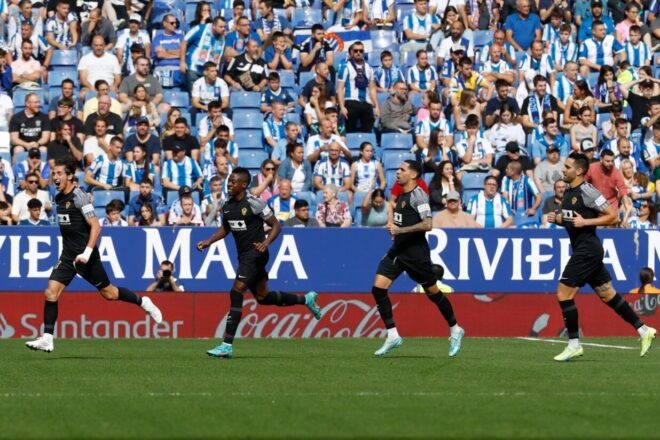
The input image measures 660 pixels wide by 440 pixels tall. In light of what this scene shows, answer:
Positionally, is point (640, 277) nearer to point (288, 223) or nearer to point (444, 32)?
point (288, 223)

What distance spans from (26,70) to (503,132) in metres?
8.93

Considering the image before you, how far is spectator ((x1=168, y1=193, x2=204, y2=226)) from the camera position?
22.6 metres

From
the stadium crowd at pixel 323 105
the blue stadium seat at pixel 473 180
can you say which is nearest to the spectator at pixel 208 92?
the stadium crowd at pixel 323 105

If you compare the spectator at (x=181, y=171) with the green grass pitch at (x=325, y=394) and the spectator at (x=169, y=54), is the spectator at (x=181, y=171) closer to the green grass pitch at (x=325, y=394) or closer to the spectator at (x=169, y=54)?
the spectator at (x=169, y=54)

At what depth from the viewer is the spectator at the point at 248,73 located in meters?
26.2

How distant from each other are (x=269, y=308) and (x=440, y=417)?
11.3m

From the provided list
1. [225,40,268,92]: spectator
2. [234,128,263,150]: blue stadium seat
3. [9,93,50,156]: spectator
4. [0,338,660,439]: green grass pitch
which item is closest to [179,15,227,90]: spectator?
[225,40,268,92]: spectator

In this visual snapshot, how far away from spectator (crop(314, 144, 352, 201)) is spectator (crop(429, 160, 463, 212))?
147cm

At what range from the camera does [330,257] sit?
73.4ft

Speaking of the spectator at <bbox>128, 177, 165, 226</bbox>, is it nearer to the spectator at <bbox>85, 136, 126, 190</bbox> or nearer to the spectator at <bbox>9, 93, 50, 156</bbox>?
the spectator at <bbox>85, 136, 126, 190</bbox>

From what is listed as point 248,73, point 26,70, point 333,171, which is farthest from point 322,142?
point 26,70

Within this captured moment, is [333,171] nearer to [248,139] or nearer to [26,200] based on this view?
[248,139]

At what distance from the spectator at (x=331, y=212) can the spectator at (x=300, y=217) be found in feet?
1.22

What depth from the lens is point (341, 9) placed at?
28047 mm
